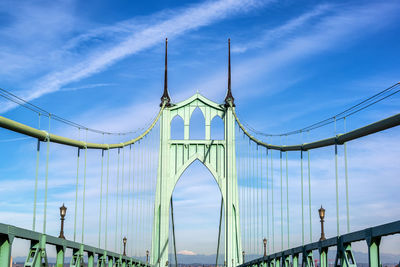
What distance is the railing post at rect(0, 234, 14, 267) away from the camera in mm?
11812

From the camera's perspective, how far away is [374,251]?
12.1 m

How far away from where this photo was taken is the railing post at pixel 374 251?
11984 millimetres

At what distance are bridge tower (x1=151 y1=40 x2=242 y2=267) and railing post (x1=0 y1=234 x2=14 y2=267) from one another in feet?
76.3

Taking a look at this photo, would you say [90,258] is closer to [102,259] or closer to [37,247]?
[102,259]

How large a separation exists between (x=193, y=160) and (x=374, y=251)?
25.1 m

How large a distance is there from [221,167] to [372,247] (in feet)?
80.7

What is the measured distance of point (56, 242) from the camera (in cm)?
1529

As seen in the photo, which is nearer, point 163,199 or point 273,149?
point 273,149

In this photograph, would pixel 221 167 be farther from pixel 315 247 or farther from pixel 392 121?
pixel 392 121

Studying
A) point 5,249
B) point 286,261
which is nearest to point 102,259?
point 286,261

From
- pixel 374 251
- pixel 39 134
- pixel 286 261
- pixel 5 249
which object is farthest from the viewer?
pixel 286 261

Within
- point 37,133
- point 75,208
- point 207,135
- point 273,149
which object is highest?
point 207,135

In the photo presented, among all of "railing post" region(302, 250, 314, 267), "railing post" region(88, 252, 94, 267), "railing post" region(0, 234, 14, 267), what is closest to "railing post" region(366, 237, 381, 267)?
"railing post" region(302, 250, 314, 267)

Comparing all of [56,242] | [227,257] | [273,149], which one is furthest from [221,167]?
[56,242]
